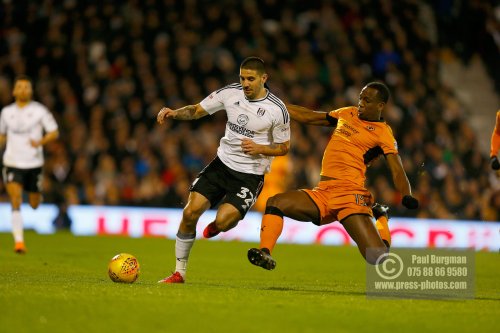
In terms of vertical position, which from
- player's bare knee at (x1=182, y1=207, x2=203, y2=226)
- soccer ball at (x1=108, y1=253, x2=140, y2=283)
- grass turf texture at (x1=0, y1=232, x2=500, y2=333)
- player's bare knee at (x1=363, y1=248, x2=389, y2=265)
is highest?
player's bare knee at (x1=182, y1=207, x2=203, y2=226)

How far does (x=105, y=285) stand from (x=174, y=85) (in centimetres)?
1226

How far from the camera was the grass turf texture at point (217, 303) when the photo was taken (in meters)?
7.08

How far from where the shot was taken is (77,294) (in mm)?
8133

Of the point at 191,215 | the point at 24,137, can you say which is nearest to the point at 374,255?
the point at 191,215

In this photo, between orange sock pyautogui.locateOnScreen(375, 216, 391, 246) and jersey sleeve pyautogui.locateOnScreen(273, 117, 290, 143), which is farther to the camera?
orange sock pyautogui.locateOnScreen(375, 216, 391, 246)

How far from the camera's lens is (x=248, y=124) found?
1013 cm

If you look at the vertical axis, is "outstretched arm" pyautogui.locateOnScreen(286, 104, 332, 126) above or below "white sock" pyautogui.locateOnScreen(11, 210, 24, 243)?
above

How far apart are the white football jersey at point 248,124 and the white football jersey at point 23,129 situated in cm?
509

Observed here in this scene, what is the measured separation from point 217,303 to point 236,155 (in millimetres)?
2637

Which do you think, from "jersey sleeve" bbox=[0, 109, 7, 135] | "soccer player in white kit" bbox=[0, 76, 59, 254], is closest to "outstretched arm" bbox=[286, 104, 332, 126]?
"soccer player in white kit" bbox=[0, 76, 59, 254]

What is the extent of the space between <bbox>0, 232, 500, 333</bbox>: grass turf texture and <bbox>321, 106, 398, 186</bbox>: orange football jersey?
50.2 inches

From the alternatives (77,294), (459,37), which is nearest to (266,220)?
(77,294)

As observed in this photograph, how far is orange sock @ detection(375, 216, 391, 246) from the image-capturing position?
10.3 m

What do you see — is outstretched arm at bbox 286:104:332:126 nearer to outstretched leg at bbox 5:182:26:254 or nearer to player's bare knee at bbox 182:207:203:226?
player's bare knee at bbox 182:207:203:226
